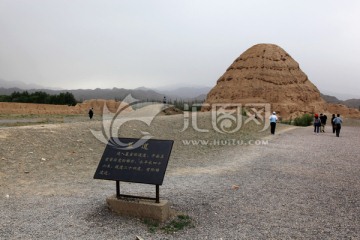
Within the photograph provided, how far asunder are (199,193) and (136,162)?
86.0 inches

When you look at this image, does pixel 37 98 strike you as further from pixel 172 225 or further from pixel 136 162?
pixel 172 225

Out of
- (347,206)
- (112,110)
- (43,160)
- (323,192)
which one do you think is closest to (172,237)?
(347,206)

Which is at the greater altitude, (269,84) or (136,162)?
(269,84)

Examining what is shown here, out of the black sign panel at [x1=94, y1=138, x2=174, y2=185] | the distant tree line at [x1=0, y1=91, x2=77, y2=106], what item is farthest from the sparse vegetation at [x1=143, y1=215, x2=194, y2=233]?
the distant tree line at [x1=0, y1=91, x2=77, y2=106]

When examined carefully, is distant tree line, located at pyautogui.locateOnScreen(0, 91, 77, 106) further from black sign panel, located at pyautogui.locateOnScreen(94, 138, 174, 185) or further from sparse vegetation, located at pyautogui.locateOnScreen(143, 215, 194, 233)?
sparse vegetation, located at pyautogui.locateOnScreen(143, 215, 194, 233)

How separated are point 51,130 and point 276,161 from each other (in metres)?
9.29

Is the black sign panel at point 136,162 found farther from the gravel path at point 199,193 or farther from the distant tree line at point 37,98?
the distant tree line at point 37,98

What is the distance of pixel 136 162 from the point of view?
630cm

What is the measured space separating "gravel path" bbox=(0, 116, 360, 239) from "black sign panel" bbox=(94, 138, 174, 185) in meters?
0.73

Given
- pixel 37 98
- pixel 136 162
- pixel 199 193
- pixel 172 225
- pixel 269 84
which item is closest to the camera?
pixel 172 225

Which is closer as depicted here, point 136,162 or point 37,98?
point 136,162

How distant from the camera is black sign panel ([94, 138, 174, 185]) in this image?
607 centimetres

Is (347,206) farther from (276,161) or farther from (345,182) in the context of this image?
(276,161)

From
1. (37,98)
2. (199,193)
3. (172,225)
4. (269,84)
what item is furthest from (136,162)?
(37,98)
